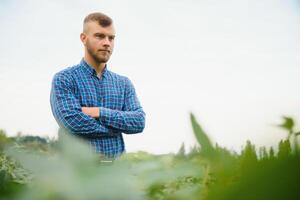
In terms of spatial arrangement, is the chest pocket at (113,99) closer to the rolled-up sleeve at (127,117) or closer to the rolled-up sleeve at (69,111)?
the rolled-up sleeve at (127,117)

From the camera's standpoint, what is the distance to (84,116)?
7.00 feet

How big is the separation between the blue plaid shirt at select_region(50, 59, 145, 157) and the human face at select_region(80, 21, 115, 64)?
0.09m

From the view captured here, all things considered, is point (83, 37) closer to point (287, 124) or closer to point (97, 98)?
point (97, 98)

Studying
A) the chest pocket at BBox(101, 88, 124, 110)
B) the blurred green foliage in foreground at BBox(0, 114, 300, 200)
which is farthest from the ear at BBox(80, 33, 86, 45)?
the blurred green foliage in foreground at BBox(0, 114, 300, 200)

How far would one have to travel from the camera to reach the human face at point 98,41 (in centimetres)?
273

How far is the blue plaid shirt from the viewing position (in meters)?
2.15

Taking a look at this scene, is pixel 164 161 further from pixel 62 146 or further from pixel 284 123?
pixel 284 123

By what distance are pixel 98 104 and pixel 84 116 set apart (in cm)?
45

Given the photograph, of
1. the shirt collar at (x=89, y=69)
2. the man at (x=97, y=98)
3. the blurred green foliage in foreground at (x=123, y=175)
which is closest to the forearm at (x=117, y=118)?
the man at (x=97, y=98)

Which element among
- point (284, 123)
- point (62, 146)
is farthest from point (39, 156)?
point (284, 123)

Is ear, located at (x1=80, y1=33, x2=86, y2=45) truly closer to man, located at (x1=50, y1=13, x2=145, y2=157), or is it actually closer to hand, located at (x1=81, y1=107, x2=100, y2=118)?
man, located at (x1=50, y1=13, x2=145, y2=157)

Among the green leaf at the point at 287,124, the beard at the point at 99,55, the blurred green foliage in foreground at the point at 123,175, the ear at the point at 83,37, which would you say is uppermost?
the ear at the point at 83,37

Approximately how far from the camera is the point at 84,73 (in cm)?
266

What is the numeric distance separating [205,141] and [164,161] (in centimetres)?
12
